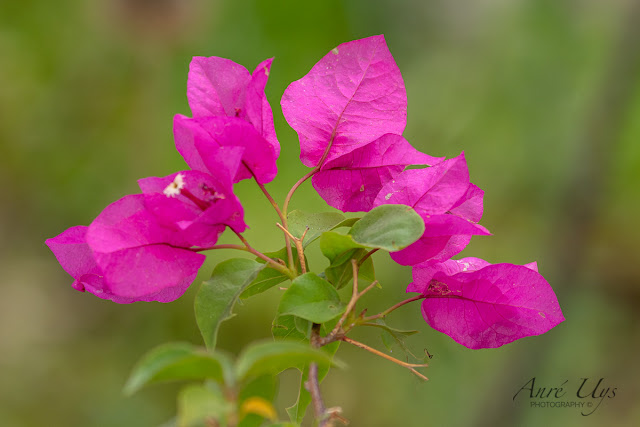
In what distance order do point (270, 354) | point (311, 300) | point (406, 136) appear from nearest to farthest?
1. point (270, 354)
2. point (311, 300)
3. point (406, 136)

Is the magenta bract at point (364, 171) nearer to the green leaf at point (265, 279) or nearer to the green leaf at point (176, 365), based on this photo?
the green leaf at point (265, 279)

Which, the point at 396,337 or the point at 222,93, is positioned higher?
the point at 222,93

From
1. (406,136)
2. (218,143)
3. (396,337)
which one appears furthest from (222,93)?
(406,136)

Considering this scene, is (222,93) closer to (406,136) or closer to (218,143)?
(218,143)

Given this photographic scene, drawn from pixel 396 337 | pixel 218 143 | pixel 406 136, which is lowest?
pixel 406 136

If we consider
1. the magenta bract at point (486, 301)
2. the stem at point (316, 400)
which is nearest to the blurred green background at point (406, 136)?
the magenta bract at point (486, 301)

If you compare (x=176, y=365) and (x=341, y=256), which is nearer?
(x=176, y=365)

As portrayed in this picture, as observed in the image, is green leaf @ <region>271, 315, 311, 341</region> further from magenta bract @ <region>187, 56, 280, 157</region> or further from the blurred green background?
the blurred green background

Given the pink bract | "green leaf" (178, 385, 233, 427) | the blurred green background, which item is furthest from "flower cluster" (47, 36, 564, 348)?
the blurred green background
